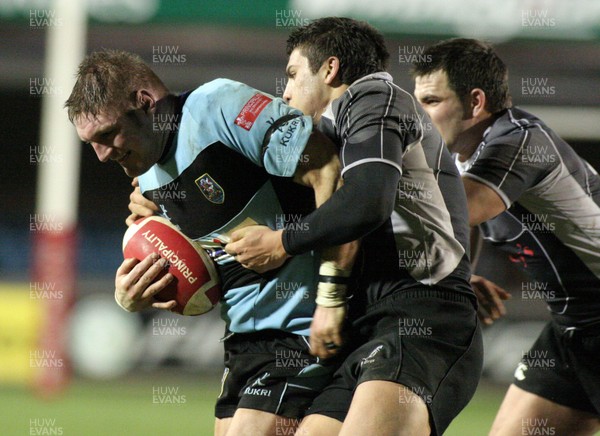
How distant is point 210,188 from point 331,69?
623mm

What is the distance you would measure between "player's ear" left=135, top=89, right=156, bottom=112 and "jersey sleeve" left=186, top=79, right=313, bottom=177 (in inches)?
4.9

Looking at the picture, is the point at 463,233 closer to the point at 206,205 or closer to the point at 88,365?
the point at 206,205

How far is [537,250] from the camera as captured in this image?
4352 mm

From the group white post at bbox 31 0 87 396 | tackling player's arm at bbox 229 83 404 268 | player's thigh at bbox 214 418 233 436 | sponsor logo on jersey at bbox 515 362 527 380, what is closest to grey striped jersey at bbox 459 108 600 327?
sponsor logo on jersey at bbox 515 362 527 380

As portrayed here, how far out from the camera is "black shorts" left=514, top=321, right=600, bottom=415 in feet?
14.2

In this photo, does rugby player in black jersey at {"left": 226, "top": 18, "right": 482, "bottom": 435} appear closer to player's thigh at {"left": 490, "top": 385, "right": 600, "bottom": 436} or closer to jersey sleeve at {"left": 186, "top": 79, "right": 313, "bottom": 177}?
jersey sleeve at {"left": 186, "top": 79, "right": 313, "bottom": 177}

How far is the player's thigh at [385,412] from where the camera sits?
288 centimetres

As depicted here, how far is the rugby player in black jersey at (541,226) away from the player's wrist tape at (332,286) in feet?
3.86

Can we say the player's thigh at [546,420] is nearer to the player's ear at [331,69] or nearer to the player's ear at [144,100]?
the player's ear at [331,69]

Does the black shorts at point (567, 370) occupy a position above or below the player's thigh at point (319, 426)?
below

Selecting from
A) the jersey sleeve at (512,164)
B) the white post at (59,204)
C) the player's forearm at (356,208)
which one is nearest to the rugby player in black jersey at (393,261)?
the player's forearm at (356,208)

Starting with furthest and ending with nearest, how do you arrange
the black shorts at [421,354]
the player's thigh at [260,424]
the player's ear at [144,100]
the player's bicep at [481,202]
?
the player's bicep at [481,202]
the player's thigh at [260,424]
the player's ear at [144,100]
the black shorts at [421,354]

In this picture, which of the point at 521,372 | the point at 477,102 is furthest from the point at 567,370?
the point at 477,102

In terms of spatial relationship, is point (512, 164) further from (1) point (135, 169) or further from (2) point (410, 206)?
(1) point (135, 169)
